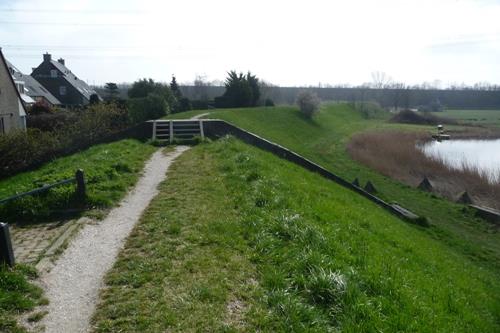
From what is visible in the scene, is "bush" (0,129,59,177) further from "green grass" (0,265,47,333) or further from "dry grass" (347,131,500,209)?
"dry grass" (347,131,500,209)

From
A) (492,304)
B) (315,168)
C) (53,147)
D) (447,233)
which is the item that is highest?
(53,147)

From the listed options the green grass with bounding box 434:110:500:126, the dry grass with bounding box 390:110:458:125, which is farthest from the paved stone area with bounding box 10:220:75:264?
the green grass with bounding box 434:110:500:126

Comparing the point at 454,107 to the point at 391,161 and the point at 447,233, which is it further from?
the point at 447,233

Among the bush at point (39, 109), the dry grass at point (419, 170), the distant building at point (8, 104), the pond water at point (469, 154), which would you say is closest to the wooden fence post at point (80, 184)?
the dry grass at point (419, 170)

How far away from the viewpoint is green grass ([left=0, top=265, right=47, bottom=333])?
3.37m

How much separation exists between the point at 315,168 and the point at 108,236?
33.3 ft

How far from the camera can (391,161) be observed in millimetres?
24562

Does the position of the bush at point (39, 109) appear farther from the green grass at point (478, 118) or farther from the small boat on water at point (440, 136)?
the green grass at point (478, 118)

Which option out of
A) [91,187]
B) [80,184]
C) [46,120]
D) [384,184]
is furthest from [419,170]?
[46,120]

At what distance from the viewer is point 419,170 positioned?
23219 mm

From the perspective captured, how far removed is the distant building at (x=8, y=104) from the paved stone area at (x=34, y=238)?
18625 mm

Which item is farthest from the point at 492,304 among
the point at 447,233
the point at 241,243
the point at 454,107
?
the point at 454,107

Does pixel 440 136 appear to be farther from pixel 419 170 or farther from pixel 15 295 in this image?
pixel 15 295

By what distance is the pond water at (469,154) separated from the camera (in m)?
23.4
